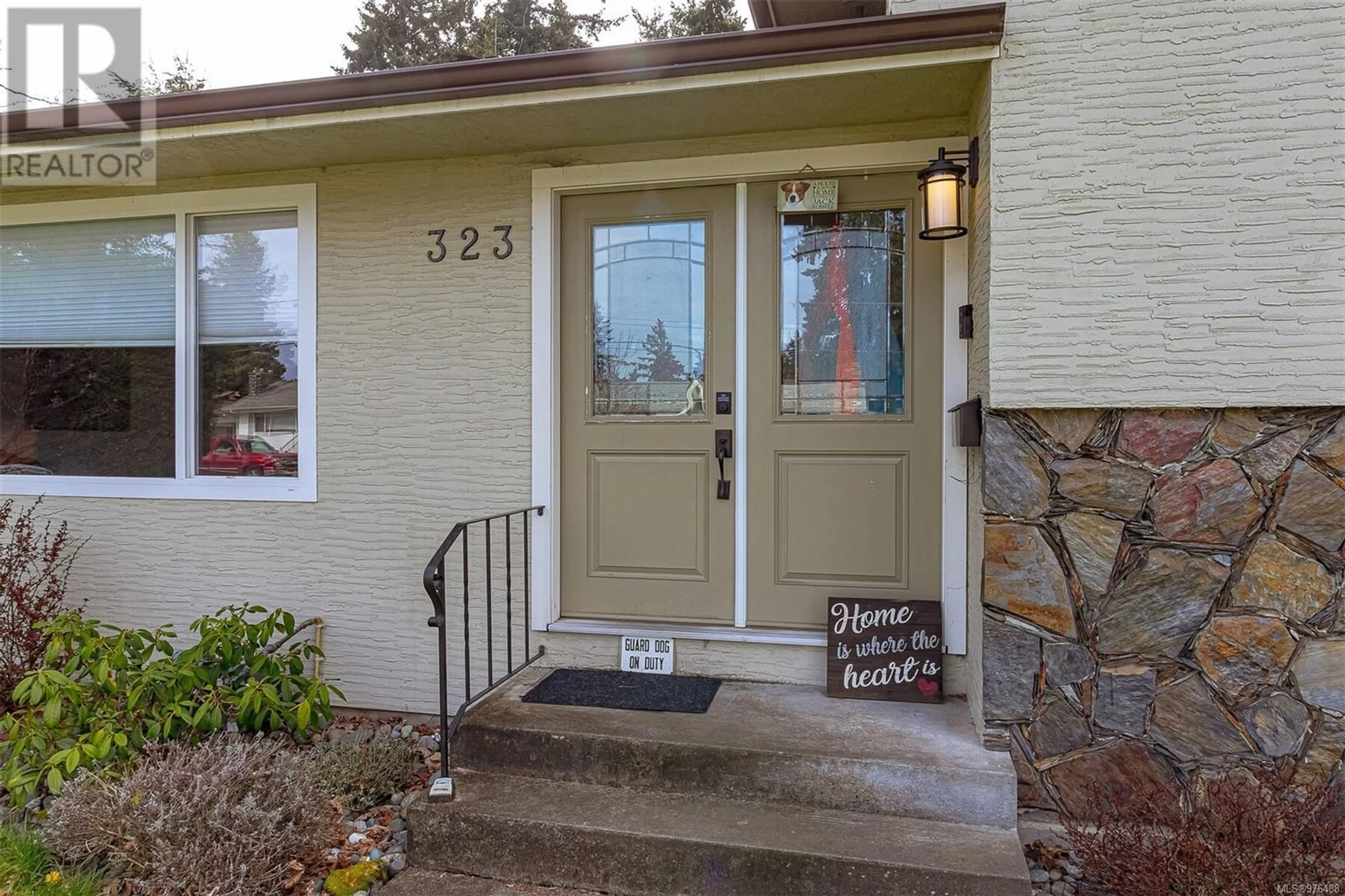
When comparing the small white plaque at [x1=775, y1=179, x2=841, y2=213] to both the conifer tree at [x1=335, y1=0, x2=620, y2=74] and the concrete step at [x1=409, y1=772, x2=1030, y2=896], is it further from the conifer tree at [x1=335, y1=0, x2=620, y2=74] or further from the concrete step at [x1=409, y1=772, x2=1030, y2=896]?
the conifer tree at [x1=335, y1=0, x2=620, y2=74]

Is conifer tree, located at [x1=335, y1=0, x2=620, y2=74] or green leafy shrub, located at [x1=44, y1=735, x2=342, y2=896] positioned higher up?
conifer tree, located at [x1=335, y1=0, x2=620, y2=74]

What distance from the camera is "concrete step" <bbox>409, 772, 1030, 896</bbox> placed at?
1957 millimetres

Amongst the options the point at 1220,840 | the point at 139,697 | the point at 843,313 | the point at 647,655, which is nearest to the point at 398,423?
the point at 139,697

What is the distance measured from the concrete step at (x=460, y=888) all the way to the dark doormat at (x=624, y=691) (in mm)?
610

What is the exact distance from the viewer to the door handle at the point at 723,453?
3.03 m

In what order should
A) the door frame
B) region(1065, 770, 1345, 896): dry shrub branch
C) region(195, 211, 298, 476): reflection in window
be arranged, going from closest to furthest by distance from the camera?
1. region(1065, 770, 1345, 896): dry shrub branch
2. the door frame
3. region(195, 211, 298, 476): reflection in window

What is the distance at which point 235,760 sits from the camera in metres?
2.44

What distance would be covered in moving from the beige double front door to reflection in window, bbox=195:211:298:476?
136cm

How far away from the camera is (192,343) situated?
3592 millimetres

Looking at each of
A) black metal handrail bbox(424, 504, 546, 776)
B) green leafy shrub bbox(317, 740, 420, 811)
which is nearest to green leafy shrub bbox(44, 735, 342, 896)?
green leafy shrub bbox(317, 740, 420, 811)

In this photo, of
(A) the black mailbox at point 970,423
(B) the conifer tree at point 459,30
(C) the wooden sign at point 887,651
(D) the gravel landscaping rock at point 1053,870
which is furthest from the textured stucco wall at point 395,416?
(B) the conifer tree at point 459,30

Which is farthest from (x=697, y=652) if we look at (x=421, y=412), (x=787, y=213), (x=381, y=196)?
(x=381, y=196)

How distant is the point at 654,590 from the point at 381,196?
2.12 metres

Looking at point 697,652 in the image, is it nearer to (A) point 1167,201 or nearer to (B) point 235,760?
(B) point 235,760
